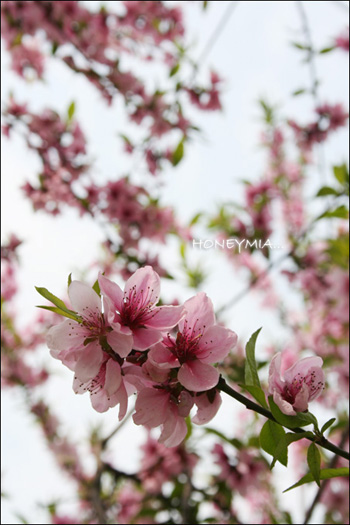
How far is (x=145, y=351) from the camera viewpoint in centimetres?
62

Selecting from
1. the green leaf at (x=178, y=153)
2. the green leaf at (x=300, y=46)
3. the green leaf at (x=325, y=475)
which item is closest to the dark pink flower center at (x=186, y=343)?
the green leaf at (x=325, y=475)

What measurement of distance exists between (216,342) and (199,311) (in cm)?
5

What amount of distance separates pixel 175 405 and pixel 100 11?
8.58ft

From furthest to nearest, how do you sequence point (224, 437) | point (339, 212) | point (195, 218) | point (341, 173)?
point (195, 218) → point (341, 173) → point (339, 212) → point (224, 437)

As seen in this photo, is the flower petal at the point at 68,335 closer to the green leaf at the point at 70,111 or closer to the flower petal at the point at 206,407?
the flower petal at the point at 206,407

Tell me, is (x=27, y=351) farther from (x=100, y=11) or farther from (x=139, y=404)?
(x=139, y=404)

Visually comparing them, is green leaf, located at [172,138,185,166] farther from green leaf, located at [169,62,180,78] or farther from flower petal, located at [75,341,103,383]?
flower petal, located at [75,341,103,383]

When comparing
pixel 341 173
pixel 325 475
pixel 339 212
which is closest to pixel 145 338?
pixel 325 475

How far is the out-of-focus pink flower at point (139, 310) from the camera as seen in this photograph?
1.97ft

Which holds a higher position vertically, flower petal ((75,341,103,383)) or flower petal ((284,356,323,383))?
flower petal ((284,356,323,383))

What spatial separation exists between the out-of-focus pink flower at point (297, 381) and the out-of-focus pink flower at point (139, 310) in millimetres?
168

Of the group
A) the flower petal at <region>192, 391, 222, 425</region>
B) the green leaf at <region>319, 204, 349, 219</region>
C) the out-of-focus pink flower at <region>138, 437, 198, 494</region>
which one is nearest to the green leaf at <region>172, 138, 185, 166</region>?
the green leaf at <region>319, 204, 349, 219</region>

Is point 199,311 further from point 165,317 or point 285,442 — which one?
point 285,442

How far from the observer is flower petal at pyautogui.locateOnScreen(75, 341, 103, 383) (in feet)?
1.94
